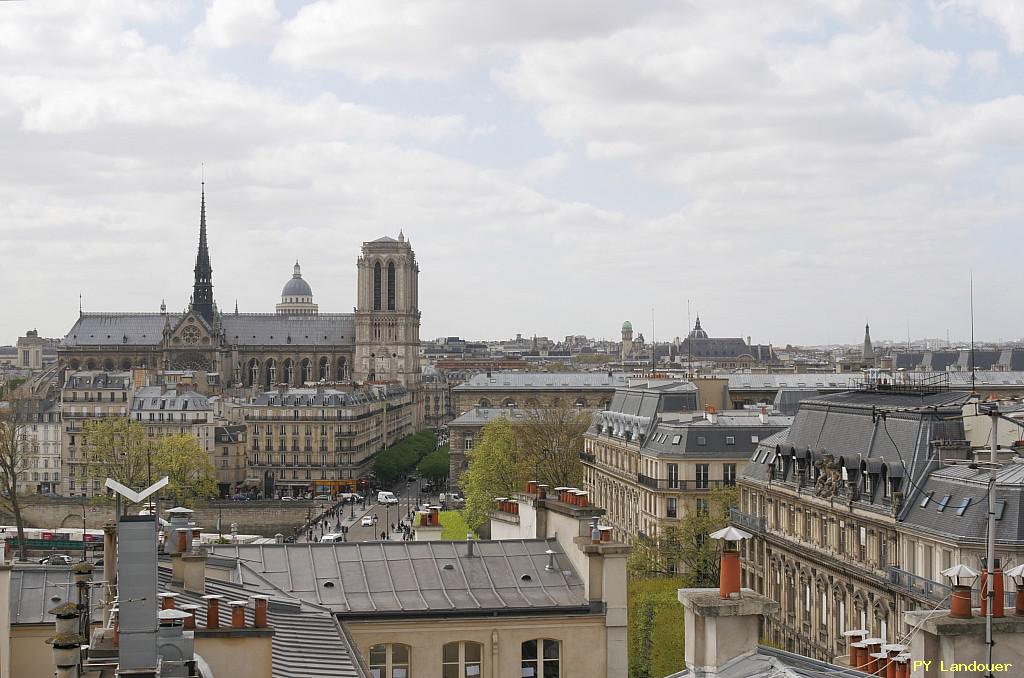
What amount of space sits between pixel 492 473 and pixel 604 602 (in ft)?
195

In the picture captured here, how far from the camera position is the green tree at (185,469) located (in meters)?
101

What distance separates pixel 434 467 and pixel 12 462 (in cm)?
4492

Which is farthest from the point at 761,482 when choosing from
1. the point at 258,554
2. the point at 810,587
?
the point at 258,554

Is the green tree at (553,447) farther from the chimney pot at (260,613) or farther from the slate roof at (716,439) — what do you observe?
the chimney pot at (260,613)

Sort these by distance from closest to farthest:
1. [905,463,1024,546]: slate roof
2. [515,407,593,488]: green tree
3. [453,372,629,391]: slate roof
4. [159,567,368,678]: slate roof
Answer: [159,567,368,678]: slate roof, [905,463,1024,546]: slate roof, [515,407,593,488]: green tree, [453,372,629,391]: slate roof

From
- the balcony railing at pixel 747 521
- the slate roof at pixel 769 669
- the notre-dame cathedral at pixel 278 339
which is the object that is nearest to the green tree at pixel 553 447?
the balcony railing at pixel 747 521

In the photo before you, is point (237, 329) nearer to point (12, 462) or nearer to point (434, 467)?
point (434, 467)

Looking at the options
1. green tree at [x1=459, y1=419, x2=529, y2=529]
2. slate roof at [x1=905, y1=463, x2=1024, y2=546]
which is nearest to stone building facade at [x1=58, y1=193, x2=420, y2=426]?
green tree at [x1=459, y1=419, x2=529, y2=529]

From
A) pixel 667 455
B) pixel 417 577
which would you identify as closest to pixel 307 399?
pixel 667 455

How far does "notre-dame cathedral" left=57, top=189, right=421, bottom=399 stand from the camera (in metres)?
176

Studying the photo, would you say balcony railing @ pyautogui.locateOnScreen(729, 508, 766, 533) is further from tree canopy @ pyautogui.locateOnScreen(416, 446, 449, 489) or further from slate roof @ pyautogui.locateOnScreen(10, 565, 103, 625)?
tree canopy @ pyautogui.locateOnScreen(416, 446, 449, 489)

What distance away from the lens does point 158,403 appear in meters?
122

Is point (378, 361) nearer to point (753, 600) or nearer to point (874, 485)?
point (874, 485)

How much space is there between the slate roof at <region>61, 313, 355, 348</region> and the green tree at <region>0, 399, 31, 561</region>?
217 feet
